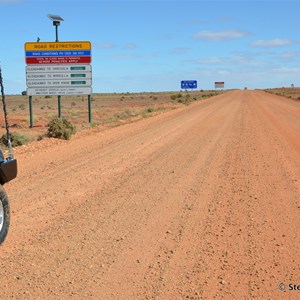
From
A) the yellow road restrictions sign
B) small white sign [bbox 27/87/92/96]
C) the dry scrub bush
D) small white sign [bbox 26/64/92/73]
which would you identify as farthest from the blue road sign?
the dry scrub bush

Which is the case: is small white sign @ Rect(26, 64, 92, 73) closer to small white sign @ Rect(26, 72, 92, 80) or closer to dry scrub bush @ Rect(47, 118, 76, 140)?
small white sign @ Rect(26, 72, 92, 80)

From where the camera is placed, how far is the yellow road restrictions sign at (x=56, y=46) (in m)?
24.8

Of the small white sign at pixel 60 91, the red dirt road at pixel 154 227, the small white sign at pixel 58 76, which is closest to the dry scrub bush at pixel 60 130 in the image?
the red dirt road at pixel 154 227

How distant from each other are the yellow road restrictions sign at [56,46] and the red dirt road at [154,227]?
43.1ft

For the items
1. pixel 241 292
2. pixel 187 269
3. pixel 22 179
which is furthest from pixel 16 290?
pixel 22 179

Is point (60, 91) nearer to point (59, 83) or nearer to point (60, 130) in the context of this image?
point (59, 83)

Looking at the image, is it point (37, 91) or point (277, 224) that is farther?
→ point (37, 91)

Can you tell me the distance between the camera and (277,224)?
6.77 meters

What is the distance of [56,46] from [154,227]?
20.1 metres

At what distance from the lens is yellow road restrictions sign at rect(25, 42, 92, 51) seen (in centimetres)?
2481

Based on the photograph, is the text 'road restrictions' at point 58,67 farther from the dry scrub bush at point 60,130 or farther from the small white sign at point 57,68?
the dry scrub bush at point 60,130

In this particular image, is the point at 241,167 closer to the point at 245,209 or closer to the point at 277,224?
the point at 245,209

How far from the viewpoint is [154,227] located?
672 cm

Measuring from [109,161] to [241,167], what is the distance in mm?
3431
